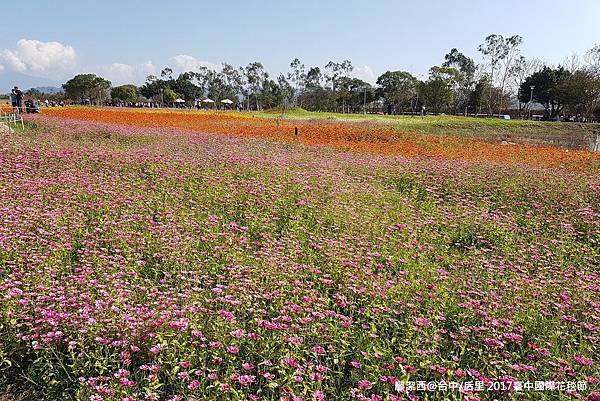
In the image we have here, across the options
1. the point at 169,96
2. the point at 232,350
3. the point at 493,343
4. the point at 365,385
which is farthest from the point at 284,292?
the point at 169,96

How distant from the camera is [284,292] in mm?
3811

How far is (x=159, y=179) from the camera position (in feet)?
25.8

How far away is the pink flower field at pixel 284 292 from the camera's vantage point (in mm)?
2918

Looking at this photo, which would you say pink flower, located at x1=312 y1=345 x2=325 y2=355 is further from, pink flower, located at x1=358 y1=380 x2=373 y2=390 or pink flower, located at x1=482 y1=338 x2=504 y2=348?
pink flower, located at x1=482 y1=338 x2=504 y2=348

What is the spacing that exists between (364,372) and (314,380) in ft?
1.33

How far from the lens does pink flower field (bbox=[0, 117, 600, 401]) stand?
2.92 meters

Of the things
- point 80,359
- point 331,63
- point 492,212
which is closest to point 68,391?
point 80,359

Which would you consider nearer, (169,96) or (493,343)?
(493,343)

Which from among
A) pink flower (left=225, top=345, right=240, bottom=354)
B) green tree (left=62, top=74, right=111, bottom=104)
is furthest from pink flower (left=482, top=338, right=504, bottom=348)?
green tree (left=62, top=74, right=111, bottom=104)

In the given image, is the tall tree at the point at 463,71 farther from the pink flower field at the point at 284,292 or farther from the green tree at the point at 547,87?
the pink flower field at the point at 284,292

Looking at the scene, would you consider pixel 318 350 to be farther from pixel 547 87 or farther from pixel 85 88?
pixel 85 88

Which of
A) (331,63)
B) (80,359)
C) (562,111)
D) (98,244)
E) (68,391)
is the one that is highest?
(331,63)

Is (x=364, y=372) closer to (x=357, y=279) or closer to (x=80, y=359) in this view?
(x=357, y=279)

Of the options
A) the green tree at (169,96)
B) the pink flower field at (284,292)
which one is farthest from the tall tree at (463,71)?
the pink flower field at (284,292)
